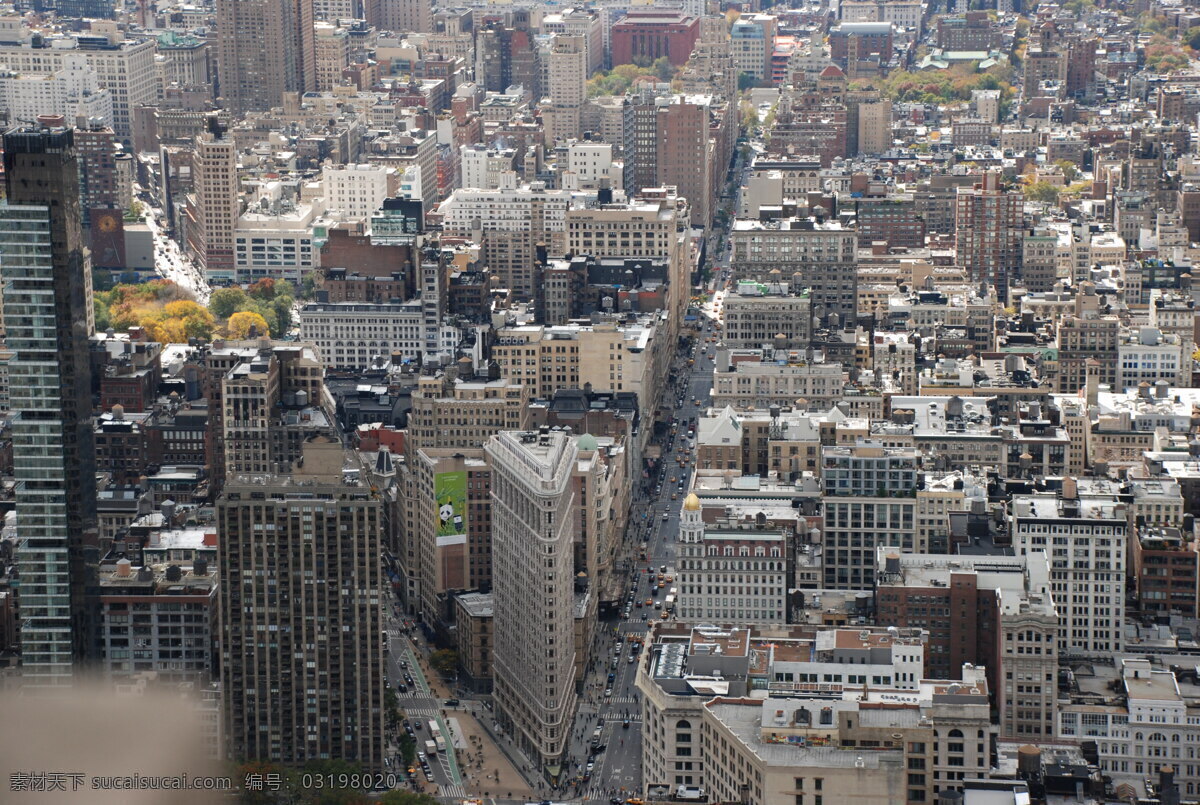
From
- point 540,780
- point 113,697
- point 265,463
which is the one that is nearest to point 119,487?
point 265,463

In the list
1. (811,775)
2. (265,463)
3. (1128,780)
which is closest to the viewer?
(811,775)

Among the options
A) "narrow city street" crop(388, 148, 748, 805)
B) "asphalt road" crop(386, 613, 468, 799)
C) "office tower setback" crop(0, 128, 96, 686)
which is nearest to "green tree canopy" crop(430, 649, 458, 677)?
"narrow city street" crop(388, 148, 748, 805)

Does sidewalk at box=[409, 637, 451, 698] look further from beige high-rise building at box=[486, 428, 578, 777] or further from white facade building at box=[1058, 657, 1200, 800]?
white facade building at box=[1058, 657, 1200, 800]

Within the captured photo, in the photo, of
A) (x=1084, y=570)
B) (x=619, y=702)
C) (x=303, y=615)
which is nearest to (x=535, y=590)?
(x=619, y=702)

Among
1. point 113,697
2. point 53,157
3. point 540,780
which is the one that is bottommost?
point 540,780

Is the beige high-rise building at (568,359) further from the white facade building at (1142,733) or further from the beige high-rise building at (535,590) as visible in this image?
the white facade building at (1142,733)

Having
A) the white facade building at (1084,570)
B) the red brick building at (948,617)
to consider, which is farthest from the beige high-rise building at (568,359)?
the red brick building at (948,617)

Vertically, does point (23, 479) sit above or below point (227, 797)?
above

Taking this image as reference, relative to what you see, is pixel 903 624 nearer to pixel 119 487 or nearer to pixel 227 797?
pixel 227 797
